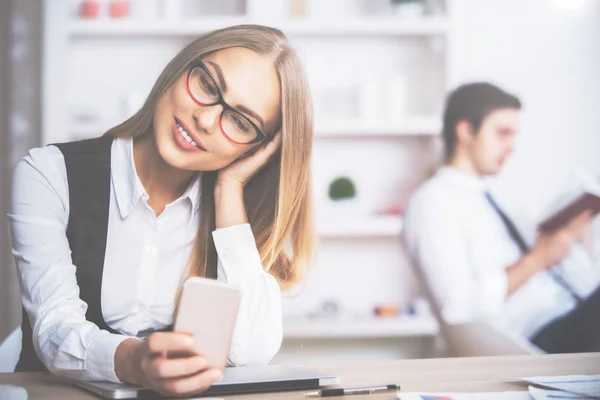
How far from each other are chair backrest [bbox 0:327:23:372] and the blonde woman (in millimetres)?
27

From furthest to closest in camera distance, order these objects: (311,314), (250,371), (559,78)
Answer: (559,78) < (311,314) < (250,371)

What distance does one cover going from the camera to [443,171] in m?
1.73

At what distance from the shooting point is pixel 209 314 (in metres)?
0.91

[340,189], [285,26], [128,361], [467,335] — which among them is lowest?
[467,335]

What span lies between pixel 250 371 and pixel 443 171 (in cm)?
85

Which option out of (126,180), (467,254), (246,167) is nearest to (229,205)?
(246,167)

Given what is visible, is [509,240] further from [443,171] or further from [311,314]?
[311,314]

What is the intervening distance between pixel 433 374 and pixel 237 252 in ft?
1.34

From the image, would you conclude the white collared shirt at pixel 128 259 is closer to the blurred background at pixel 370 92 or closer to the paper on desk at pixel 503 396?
the blurred background at pixel 370 92

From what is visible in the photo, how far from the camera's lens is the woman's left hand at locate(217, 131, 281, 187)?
130cm

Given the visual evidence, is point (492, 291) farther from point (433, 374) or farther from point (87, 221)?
point (87, 221)

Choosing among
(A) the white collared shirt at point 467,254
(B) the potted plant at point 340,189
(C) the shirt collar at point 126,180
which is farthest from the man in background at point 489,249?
(C) the shirt collar at point 126,180

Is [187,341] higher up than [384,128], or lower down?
lower down

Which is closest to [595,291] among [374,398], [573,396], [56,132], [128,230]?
[573,396]
